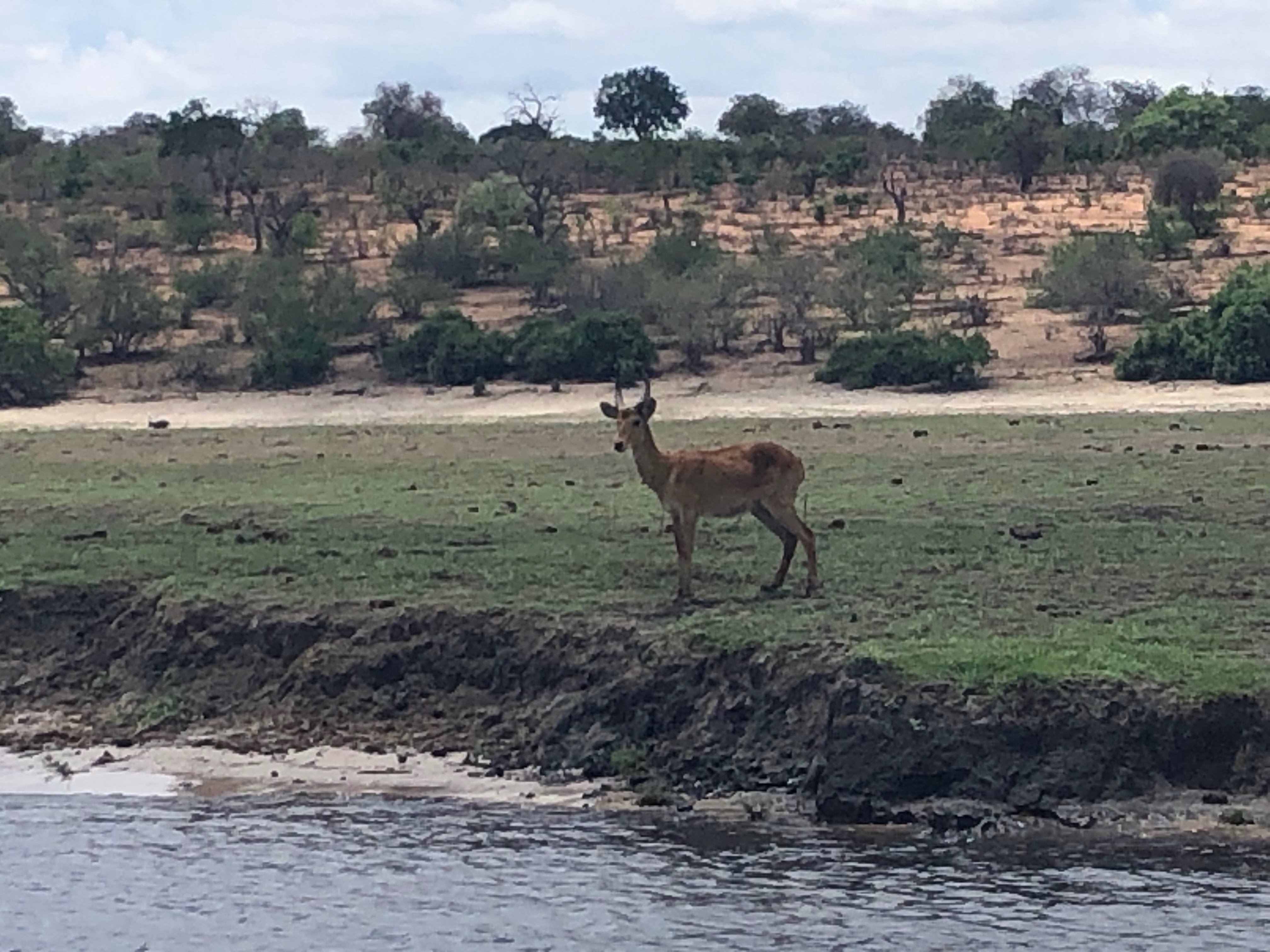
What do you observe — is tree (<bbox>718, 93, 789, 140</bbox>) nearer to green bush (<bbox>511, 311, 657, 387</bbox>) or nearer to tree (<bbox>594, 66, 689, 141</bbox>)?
tree (<bbox>594, 66, 689, 141</bbox>)

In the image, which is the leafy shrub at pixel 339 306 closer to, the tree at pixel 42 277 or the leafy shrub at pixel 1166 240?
the tree at pixel 42 277

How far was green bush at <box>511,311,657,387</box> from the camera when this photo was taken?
3131 cm

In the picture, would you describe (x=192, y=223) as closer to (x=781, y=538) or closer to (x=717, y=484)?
(x=781, y=538)

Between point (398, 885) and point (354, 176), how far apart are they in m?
43.1

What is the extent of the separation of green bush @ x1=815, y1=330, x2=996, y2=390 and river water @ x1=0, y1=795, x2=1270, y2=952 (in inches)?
738

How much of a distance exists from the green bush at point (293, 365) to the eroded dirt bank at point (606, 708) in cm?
1699

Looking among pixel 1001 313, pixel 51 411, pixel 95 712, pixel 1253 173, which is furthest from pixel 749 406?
pixel 1253 173

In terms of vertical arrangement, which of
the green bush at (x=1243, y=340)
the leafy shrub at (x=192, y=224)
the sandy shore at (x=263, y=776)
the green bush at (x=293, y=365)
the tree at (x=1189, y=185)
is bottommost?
the sandy shore at (x=263, y=776)

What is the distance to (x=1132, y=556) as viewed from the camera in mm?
15227

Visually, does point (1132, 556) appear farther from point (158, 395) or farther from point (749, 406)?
point (158, 395)

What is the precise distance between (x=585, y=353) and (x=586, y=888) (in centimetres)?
2101

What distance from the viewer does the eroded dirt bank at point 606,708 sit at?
11477mm

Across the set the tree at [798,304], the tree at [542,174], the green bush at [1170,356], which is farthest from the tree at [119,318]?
the green bush at [1170,356]

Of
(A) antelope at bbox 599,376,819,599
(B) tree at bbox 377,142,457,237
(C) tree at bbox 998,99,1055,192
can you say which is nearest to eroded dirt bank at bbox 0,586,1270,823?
(A) antelope at bbox 599,376,819,599
